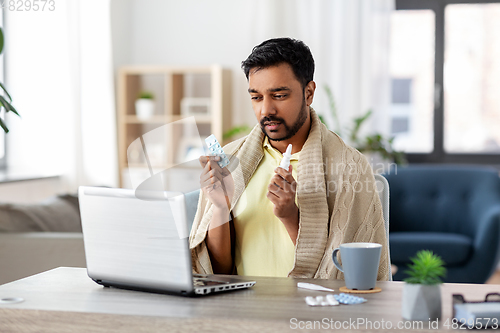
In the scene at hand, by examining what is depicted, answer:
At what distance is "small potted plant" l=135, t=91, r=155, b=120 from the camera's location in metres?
4.61

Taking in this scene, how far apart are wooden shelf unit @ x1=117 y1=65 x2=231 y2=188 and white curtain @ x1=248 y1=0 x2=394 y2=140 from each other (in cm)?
54

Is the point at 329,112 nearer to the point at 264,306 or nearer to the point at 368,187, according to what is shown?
the point at 368,187

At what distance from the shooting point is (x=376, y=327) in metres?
0.84

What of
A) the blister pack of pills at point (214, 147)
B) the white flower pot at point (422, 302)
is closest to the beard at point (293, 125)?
the blister pack of pills at point (214, 147)

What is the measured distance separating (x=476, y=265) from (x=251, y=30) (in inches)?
101

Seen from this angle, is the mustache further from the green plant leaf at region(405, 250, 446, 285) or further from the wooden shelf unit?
the wooden shelf unit

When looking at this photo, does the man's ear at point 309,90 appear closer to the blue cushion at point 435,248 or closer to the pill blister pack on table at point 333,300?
the pill blister pack on table at point 333,300

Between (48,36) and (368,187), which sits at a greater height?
(48,36)

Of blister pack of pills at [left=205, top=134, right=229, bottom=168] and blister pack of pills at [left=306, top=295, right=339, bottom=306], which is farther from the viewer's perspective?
blister pack of pills at [left=205, top=134, right=229, bottom=168]

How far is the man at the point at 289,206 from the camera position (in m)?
1.44

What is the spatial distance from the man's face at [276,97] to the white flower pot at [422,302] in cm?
73

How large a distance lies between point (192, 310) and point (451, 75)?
4.19 metres

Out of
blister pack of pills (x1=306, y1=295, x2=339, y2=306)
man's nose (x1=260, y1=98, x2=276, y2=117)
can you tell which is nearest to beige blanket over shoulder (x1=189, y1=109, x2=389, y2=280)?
man's nose (x1=260, y1=98, x2=276, y2=117)

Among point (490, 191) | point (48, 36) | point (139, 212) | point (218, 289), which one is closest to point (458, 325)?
point (218, 289)
